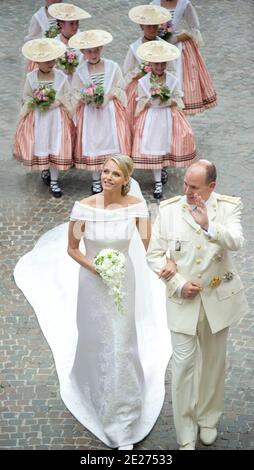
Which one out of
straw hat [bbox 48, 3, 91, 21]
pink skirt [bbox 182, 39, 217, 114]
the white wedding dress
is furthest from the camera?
pink skirt [bbox 182, 39, 217, 114]

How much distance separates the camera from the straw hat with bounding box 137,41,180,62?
10281 mm

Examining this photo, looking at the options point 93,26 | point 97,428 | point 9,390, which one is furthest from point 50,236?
point 93,26

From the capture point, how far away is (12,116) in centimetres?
1266

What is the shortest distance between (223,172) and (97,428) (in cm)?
467

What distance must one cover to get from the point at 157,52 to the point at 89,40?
0.73m

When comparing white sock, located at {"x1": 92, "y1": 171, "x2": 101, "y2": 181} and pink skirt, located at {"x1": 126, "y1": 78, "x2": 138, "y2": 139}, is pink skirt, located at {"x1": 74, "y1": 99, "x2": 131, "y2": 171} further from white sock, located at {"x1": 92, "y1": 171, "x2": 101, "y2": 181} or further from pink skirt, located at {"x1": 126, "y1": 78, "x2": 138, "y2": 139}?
pink skirt, located at {"x1": 126, "y1": 78, "x2": 138, "y2": 139}

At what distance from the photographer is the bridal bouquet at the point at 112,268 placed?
6.98 m

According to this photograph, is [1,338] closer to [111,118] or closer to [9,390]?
[9,390]

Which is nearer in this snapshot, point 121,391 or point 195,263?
point 195,263

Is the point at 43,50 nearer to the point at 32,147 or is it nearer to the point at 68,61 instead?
the point at 68,61

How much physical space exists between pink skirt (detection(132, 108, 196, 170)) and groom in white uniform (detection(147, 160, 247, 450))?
3863 mm

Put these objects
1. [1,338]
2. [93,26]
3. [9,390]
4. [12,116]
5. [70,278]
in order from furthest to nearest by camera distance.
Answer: [93,26], [12,116], [70,278], [1,338], [9,390]

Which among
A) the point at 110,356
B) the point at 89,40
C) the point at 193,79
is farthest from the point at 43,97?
the point at 110,356

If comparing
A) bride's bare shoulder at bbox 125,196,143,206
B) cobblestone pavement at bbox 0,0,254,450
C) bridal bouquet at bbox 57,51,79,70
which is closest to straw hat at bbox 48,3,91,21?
bridal bouquet at bbox 57,51,79,70
